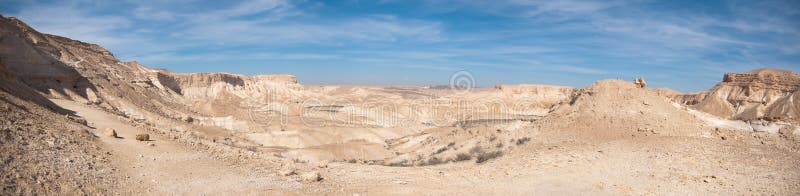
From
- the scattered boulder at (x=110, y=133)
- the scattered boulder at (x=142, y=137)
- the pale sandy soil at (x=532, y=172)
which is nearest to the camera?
the pale sandy soil at (x=532, y=172)

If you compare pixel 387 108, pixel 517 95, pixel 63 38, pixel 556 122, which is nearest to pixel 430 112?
pixel 387 108

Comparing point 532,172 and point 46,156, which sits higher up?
point 46,156

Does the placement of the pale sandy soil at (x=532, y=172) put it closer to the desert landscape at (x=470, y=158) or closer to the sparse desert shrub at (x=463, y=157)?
the desert landscape at (x=470, y=158)

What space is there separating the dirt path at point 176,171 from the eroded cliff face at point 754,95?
39058mm

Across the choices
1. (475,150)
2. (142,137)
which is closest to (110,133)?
(142,137)

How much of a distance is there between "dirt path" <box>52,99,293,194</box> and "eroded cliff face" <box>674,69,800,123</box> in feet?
128

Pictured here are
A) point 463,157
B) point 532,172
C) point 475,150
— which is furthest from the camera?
point 475,150

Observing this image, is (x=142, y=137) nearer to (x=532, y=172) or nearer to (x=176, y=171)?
(x=176, y=171)

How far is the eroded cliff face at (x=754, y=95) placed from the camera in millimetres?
36188

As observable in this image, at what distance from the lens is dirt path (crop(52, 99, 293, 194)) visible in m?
7.36

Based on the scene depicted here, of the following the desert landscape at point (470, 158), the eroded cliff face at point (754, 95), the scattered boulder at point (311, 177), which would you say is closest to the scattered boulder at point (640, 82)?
the desert landscape at point (470, 158)

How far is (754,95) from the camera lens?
41.0m

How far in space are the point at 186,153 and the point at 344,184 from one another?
358 cm

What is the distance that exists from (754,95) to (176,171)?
4895 centimetres
